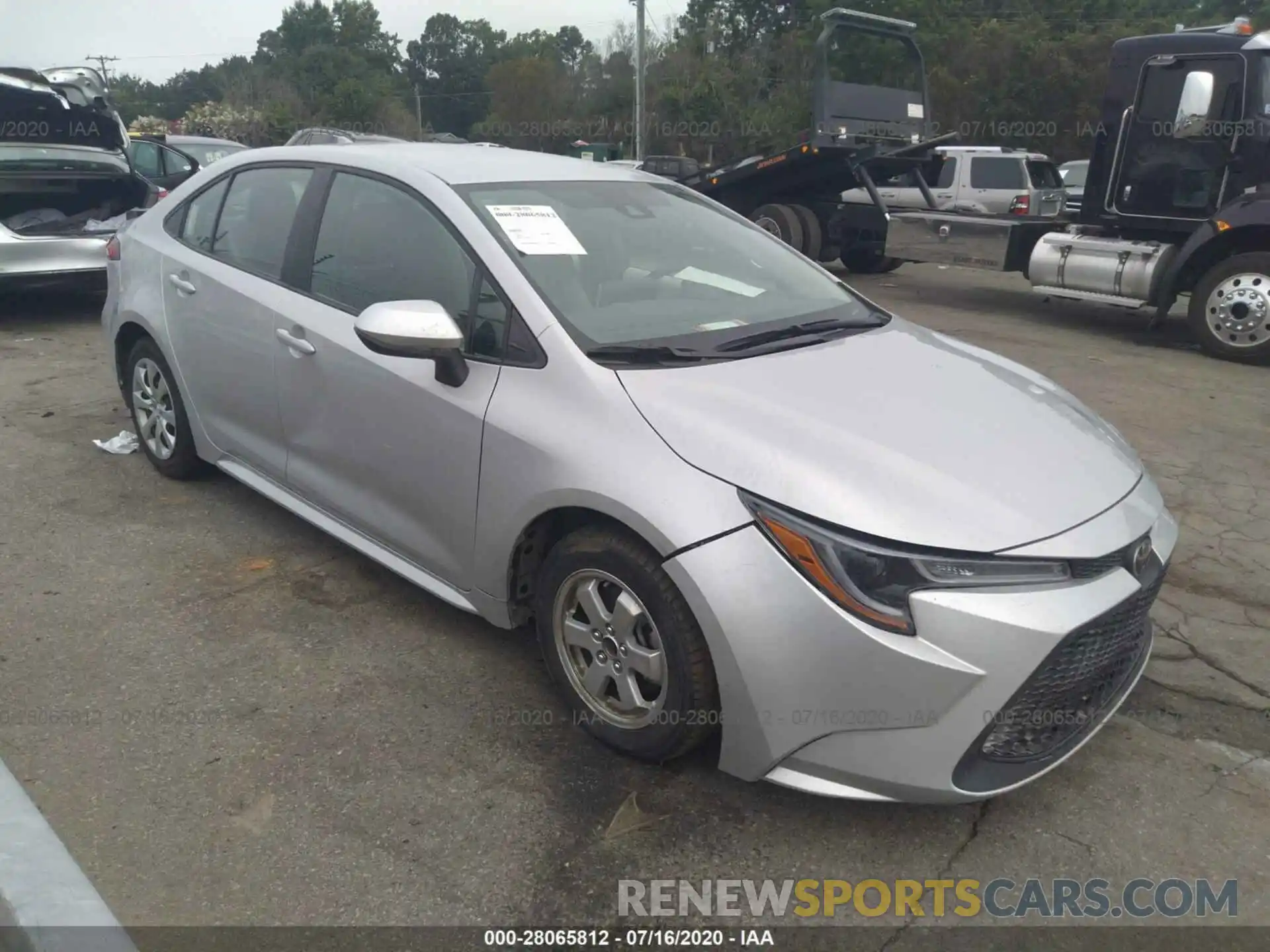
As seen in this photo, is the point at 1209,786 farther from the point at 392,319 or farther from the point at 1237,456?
the point at 1237,456

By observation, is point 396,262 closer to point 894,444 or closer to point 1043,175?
point 894,444

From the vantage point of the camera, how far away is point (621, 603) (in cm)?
265

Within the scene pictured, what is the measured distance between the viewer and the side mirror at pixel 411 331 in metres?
2.88

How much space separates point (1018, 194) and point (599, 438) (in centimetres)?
1258

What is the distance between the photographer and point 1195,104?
8.03 metres

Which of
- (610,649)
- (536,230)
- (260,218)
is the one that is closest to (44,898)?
(610,649)

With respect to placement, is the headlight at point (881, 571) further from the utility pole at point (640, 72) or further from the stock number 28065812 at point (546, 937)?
the utility pole at point (640, 72)

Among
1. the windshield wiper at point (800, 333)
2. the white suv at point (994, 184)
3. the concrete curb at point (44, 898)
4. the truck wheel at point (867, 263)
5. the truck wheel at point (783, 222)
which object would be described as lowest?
the truck wheel at point (867, 263)

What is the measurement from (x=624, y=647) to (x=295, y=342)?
5.75 feet

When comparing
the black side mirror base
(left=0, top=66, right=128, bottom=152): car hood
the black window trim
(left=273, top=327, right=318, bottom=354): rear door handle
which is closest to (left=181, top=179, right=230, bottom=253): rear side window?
the black window trim

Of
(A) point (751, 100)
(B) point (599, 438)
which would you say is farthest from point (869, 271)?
(A) point (751, 100)

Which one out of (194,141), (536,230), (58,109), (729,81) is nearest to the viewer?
(536,230)

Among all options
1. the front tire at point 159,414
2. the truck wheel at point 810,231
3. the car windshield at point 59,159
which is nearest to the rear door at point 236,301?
the front tire at point 159,414

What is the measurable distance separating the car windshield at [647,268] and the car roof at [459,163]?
77 millimetres
